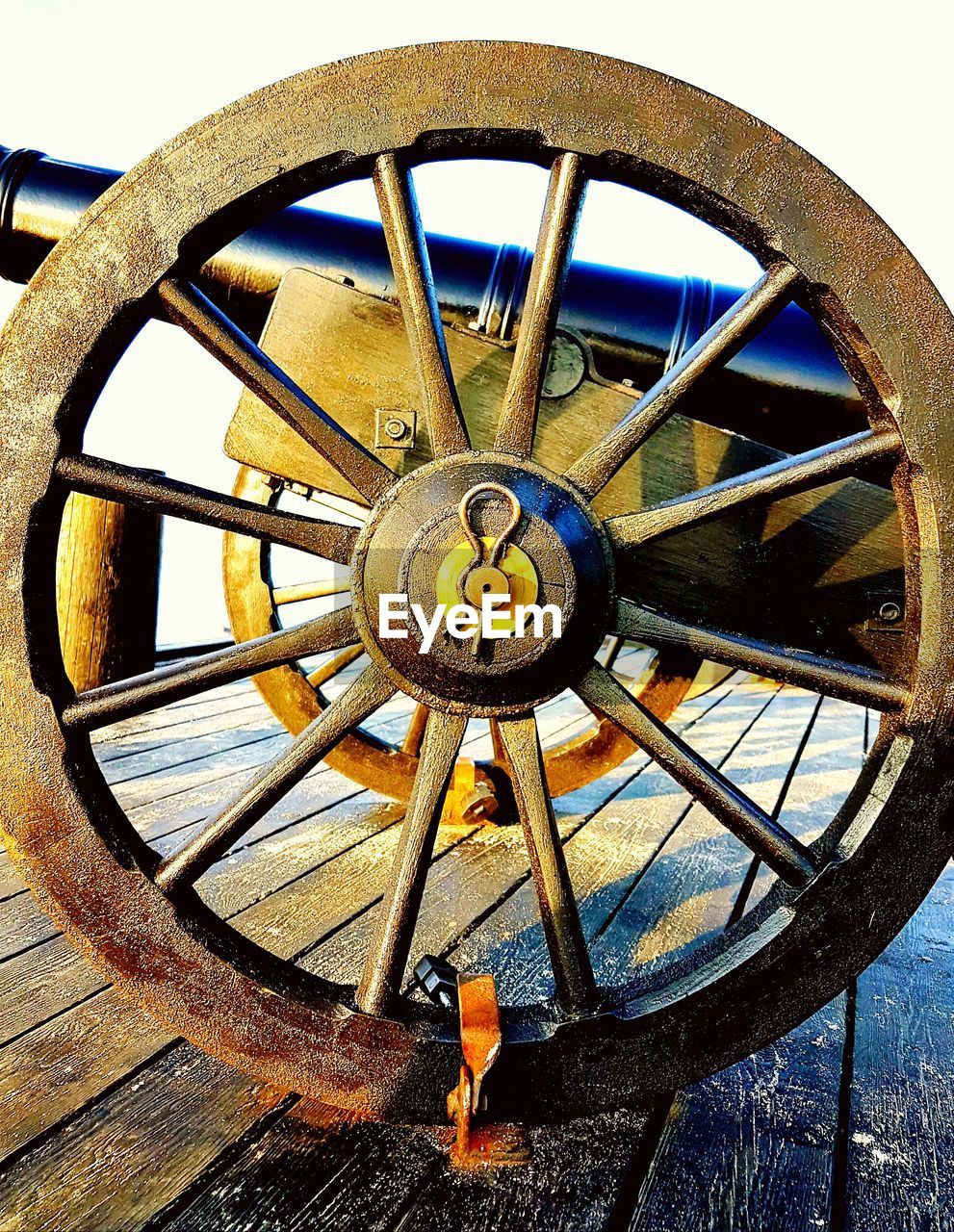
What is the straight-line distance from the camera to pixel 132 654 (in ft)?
11.8

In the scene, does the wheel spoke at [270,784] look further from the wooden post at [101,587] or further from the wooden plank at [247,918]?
the wooden post at [101,587]

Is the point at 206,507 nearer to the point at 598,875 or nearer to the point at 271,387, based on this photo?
the point at 271,387

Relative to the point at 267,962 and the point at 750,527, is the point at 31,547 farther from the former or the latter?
the point at 750,527

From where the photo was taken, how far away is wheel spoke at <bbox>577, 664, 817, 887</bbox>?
3.79ft

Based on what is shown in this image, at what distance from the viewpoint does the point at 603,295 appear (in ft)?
6.30

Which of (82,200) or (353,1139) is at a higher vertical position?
(82,200)

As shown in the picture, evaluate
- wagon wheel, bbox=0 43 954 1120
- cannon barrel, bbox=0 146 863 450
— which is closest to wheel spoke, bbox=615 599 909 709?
wagon wheel, bbox=0 43 954 1120

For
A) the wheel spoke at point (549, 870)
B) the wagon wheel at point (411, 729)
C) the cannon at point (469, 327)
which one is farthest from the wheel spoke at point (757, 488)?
the wagon wheel at point (411, 729)

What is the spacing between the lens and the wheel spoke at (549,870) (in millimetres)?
1171

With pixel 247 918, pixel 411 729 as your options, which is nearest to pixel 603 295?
pixel 411 729

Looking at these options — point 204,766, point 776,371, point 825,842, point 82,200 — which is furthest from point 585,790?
point 82,200

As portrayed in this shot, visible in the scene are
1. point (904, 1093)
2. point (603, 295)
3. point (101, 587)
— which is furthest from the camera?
point (101, 587)

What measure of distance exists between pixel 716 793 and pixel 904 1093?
21.3 inches

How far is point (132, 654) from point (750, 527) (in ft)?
8.45
